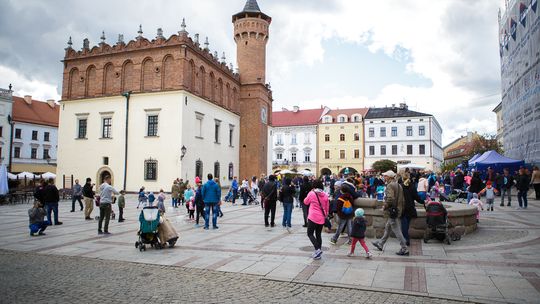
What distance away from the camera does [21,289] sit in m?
5.86

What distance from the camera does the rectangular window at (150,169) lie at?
29.8 meters

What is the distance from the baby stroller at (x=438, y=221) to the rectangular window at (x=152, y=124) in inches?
1004

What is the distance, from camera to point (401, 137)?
5934 centimetres

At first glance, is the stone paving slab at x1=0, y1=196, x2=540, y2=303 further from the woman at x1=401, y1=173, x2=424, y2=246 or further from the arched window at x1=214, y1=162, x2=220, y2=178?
the arched window at x1=214, y1=162, x2=220, y2=178

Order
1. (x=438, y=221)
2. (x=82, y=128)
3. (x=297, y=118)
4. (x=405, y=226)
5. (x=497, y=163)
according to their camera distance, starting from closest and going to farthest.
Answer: (x=405, y=226), (x=438, y=221), (x=497, y=163), (x=82, y=128), (x=297, y=118)

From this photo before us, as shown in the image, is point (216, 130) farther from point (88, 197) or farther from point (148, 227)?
point (148, 227)

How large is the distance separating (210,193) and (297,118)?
182 feet

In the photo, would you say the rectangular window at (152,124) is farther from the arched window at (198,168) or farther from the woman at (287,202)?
the woman at (287,202)

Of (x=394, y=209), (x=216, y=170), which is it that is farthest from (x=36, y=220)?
(x=216, y=170)

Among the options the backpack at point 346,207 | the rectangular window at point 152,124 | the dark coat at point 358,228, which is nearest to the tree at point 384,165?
the rectangular window at point 152,124

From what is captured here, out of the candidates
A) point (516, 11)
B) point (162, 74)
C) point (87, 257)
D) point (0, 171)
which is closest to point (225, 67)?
point (162, 74)

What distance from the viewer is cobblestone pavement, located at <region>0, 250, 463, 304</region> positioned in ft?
17.5

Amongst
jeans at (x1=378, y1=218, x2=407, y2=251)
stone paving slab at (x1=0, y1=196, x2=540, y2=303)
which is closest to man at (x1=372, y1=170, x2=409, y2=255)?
jeans at (x1=378, y1=218, x2=407, y2=251)

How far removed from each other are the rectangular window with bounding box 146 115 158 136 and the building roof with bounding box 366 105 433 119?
1606 inches
